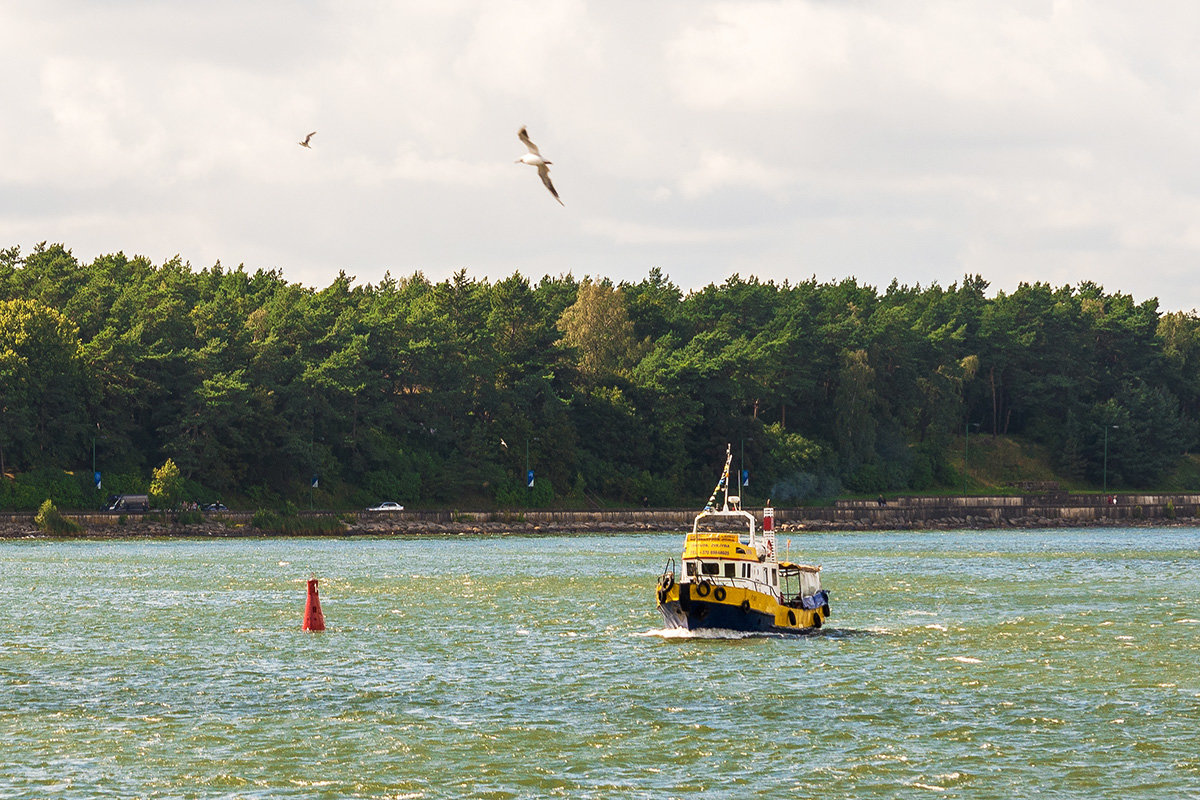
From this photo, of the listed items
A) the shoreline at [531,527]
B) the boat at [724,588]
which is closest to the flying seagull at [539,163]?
the boat at [724,588]

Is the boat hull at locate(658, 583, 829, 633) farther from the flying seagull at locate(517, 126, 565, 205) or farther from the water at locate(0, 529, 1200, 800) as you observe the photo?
the flying seagull at locate(517, 126, 565, 205)

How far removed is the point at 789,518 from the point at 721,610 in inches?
4435

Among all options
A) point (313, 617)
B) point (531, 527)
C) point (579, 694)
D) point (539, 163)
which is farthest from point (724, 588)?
point (531, 527)

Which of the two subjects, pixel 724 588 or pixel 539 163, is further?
pixel 724 588

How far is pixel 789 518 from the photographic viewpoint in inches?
6629

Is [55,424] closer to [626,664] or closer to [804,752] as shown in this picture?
[626,664]

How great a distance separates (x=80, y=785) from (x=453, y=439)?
154m

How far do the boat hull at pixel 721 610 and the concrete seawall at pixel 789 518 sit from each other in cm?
9832

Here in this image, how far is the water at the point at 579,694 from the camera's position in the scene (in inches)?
1283

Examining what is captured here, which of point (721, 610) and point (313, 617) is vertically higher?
point (721, 610)

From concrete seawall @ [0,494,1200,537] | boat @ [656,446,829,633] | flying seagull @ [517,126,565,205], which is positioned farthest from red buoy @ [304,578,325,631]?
concrete seawall @ [0,494,1200,537]

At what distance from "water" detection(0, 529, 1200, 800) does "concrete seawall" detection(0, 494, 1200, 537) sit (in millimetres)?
60643

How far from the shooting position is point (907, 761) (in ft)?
113

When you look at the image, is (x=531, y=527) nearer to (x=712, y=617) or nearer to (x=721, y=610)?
(x=712, y=617)
